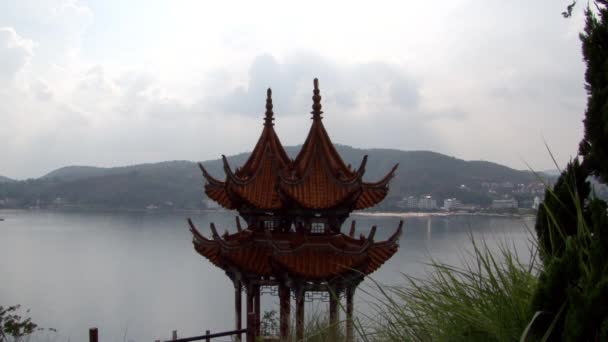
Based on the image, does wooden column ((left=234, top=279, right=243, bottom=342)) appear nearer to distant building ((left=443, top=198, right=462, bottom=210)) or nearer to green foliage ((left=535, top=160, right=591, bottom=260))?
green foliage ((left=535, top=160, right=591, bottom=260))

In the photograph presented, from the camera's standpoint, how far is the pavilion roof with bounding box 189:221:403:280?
6.60 meters

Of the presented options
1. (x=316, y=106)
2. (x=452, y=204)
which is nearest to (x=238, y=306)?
(x=316, y=106)

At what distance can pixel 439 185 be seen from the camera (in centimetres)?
9162

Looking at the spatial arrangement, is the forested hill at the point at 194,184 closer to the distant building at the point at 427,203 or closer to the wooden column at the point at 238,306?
the distant building at the point at 427,203

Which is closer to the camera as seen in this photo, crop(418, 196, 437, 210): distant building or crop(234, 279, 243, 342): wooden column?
crop(234, 279, 243, 342): wooden column

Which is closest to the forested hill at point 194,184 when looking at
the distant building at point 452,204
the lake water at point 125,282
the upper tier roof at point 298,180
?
the distant building at point 452,204

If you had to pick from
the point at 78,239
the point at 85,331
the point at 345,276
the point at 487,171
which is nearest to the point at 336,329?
the point at 345,276

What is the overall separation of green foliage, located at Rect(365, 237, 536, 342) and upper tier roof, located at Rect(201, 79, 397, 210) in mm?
4276

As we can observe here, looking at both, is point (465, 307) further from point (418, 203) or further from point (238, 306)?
point (418, 203)

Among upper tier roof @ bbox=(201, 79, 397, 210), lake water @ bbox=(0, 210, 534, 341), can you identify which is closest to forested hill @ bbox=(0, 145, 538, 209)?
lake water @ bbox=(0, 210, 534, 341)

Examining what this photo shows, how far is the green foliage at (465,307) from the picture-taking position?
1986mm

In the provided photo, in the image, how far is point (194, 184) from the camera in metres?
112

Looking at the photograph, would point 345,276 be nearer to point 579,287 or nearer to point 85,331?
point 579,287

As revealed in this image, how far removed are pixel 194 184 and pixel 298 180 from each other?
107 m
